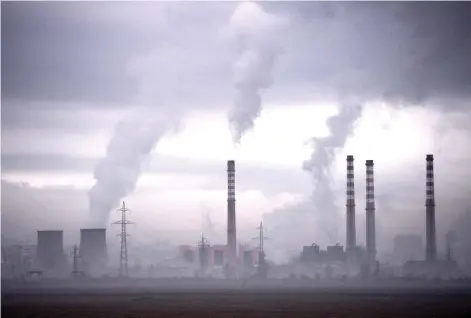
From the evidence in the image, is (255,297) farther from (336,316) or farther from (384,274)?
(384,274)

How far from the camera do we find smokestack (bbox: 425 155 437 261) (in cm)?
6856

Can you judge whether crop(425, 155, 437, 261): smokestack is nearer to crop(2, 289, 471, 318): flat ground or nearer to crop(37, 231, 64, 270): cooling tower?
crop(2, 289, 471, 318): flat ground

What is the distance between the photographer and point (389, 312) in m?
44.1

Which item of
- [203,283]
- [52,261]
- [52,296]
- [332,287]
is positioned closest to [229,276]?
[203,283]

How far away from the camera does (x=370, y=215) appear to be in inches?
2891

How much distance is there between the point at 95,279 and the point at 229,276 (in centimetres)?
1172

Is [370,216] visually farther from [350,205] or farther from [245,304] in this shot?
[245,304]

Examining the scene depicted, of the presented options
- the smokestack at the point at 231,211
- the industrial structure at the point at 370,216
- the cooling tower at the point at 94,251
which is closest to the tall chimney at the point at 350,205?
the industrial structure at the point at 370,216

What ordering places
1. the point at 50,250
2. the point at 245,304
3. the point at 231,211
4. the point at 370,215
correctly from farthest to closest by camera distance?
1. the point at 50,250
2. the point at 370,215
3. the point at 231,211
4. the point at 245,304

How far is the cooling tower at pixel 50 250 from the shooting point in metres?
73.2

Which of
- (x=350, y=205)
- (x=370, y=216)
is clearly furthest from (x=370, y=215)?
(x=350, y=205)

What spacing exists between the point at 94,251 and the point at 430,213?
90.6 ft

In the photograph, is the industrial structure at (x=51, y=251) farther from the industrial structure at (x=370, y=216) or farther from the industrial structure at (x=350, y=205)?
the industrial structure at (x=370, y=216)

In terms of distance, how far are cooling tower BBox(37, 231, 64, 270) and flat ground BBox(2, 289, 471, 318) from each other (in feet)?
24.2
